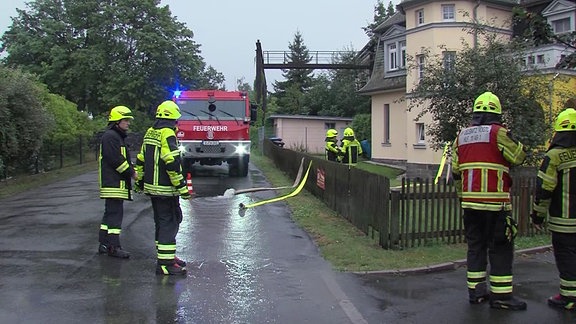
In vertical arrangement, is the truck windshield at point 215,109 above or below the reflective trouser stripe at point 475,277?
above

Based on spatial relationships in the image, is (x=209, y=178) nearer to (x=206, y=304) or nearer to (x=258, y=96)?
(x=206, y=304)

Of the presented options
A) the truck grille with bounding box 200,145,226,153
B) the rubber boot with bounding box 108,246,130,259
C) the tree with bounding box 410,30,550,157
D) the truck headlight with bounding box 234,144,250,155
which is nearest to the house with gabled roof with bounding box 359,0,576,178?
the tree with bounding box 410,30,550,157

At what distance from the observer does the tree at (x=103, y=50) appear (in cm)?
4256

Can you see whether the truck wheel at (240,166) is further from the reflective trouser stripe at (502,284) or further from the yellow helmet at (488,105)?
the reflective trouser stripe at (502,284)

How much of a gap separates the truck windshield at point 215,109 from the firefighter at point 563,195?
14.3 metres

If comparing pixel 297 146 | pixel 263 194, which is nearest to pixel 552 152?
pixel 263 194

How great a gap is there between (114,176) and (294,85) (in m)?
57.6

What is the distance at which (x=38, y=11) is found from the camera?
45281 mm

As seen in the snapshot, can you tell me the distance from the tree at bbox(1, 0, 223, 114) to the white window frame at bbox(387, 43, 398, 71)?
815 inches

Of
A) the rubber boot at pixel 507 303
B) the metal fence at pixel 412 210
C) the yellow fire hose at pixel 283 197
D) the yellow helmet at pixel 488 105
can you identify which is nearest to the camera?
the rubber boot at pixel 507 303

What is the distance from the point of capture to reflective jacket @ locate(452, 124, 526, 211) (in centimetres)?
539

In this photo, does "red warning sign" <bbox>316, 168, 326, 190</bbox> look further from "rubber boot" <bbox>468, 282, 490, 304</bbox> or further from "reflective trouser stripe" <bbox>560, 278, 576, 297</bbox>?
"reflective trouser stripe" <bbox>560, 278, 576, 297</bbox>

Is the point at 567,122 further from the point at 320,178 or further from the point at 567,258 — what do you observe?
the point at 320,178

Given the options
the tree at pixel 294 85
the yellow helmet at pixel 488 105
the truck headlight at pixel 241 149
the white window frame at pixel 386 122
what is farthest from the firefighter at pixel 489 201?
the tree at pixel 294 85
